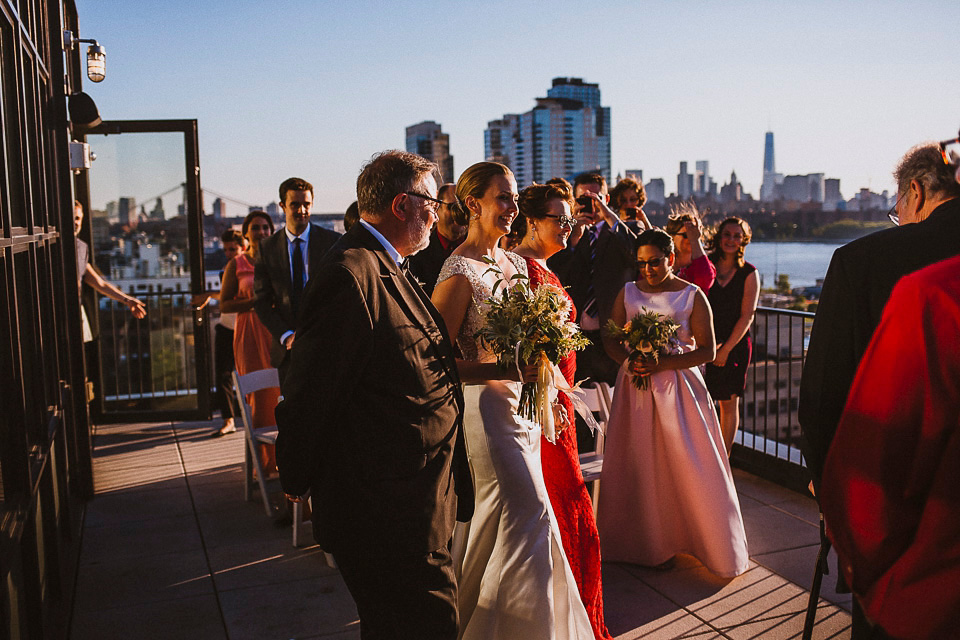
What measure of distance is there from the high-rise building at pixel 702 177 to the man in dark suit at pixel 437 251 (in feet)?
258

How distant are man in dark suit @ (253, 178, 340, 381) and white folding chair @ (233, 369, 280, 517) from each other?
15 cm

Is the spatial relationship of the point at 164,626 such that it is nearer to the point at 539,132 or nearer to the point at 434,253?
the point at 434,253

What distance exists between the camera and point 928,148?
244cm

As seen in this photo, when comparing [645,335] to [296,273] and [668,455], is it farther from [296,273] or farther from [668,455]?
[296,273]

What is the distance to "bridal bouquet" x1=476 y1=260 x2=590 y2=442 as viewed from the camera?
3227 millimetres

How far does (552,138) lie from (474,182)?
294 ft

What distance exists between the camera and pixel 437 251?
5.05 m

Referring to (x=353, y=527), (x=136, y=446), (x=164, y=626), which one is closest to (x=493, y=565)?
(x=353, y=527)

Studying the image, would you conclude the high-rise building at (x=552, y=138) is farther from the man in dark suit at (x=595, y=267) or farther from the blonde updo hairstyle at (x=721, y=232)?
the man in dark suit at (x=595, y=267)

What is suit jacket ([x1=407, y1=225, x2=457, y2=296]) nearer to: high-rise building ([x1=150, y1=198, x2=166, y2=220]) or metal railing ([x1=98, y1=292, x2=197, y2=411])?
high-rise building ([x1=150, y1=198, x2=166, y2=220])

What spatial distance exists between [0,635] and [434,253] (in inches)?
128

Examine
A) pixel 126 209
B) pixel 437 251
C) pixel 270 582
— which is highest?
pixel 126 209

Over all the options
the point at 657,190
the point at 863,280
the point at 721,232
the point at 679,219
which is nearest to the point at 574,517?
the point at 863,280

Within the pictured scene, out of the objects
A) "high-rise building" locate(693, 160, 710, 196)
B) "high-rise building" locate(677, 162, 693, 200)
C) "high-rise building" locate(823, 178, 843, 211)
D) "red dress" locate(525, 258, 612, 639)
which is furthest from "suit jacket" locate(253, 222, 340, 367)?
"high-rise building" locate(677, 162, 693, 200)
